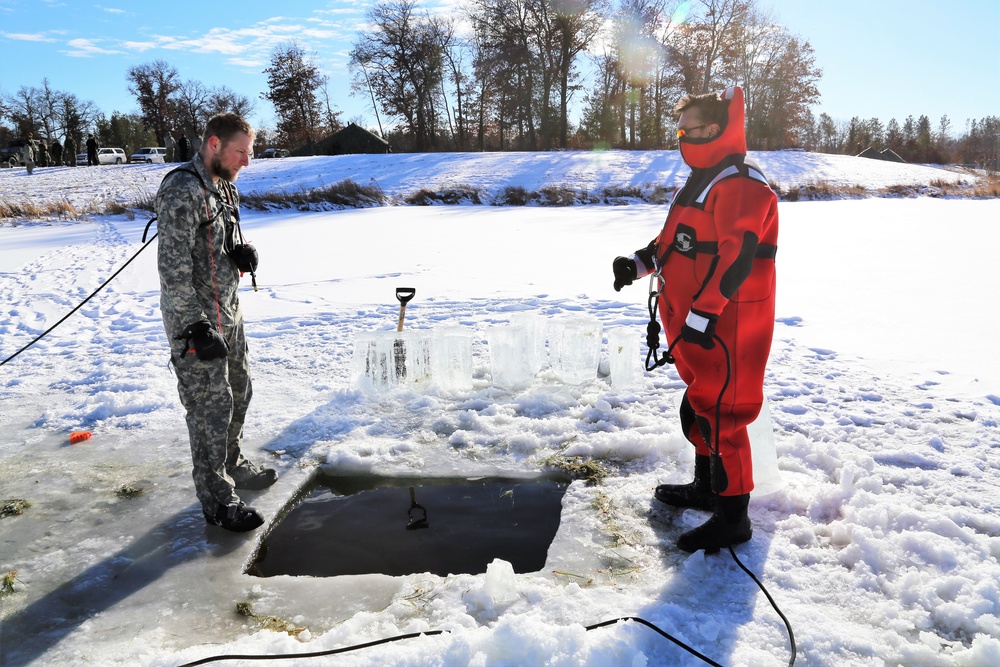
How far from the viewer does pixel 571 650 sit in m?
2.23

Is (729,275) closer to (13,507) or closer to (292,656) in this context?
(292,656)

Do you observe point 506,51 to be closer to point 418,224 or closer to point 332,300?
point 418,224

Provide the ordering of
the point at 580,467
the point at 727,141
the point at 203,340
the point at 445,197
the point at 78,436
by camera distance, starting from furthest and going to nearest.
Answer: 1. the point at 445,197
2. the point at 78,436
3. the point at 580,467
4. the point at 203,340
5. the point at 727,141

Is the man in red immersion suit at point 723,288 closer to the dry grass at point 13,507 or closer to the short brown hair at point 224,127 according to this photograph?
the short brown hair at point 224,127

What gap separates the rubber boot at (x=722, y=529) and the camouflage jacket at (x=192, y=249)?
2.44m

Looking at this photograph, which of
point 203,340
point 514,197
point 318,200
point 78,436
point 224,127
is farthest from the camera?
point 514,197

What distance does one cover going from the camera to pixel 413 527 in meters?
3.30

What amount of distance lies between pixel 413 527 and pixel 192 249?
1.70 m

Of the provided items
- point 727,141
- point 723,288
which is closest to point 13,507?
point 723,288

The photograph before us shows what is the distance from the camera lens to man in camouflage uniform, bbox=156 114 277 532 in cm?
296

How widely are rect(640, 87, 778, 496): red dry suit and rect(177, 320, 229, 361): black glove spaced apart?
6.86ft

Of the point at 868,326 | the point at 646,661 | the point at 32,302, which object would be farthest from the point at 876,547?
the point at 32,302

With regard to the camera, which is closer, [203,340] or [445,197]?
[203,340]

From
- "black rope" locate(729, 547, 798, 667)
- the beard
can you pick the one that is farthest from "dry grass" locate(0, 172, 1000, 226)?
"black rope" locate(729, 547, 798, 667)
